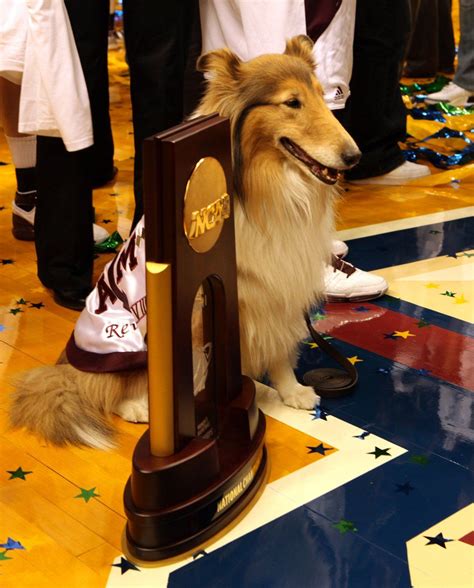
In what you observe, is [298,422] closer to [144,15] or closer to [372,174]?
[144,15]

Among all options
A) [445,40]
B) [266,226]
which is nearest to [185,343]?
[266,226]

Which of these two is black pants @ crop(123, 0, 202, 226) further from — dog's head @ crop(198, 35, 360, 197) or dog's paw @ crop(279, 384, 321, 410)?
dog's paw @ crop(279, 384, 321, 410)

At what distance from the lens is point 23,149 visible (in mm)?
3441

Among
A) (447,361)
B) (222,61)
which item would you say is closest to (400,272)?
(447,361)

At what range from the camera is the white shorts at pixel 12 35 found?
8.54ft

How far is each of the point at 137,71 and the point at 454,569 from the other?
1.90 metres

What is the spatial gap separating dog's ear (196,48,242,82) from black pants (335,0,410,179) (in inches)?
88.7

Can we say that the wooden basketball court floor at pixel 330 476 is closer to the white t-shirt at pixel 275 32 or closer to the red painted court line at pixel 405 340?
the red painted court line at pixel 405 340

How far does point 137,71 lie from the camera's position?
288 centimetres

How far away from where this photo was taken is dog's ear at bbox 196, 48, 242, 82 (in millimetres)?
1994

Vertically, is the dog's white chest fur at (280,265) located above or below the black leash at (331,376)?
above

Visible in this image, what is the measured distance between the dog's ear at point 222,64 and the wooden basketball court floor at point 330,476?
0.86m

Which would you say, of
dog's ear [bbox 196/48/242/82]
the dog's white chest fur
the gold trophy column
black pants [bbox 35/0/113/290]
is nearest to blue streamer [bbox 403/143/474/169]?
black pants [bbox 35/0/113/290]

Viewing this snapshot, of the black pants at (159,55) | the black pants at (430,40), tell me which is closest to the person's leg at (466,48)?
the black pants at (430,40)
